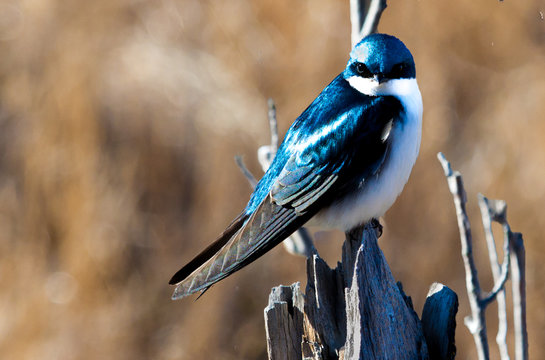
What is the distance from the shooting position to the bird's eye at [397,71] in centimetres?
266

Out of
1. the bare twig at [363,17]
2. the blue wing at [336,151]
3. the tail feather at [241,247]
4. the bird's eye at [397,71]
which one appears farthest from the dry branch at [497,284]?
the bare twig at [363,17]

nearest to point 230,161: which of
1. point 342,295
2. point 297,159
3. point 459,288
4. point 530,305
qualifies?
point 459,288

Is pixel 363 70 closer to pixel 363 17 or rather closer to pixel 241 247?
pixel 363 17

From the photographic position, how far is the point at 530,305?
488cm

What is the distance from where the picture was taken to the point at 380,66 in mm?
2615

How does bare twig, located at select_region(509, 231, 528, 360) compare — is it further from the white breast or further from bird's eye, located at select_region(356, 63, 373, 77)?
bird's eye, located at select_region(356, 63, 373, 77)

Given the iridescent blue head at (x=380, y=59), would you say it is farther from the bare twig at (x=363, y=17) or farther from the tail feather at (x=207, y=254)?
the tail feather at (x=207, y=254)

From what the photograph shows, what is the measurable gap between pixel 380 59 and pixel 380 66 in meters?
0.02

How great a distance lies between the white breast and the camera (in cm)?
263

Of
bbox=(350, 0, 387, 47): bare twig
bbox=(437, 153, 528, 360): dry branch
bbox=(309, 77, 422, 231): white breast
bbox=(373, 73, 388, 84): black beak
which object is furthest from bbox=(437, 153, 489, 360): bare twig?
bbox=(350, 0, 387, 47): bare twig

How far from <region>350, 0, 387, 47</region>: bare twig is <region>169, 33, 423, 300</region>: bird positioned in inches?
7.1

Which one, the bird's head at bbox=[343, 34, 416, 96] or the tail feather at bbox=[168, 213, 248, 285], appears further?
the bird's head at bbox=[343, 34, 416, 96]

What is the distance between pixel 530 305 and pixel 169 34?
3.00 meters

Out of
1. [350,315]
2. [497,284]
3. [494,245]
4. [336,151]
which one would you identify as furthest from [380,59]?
[350,315]
